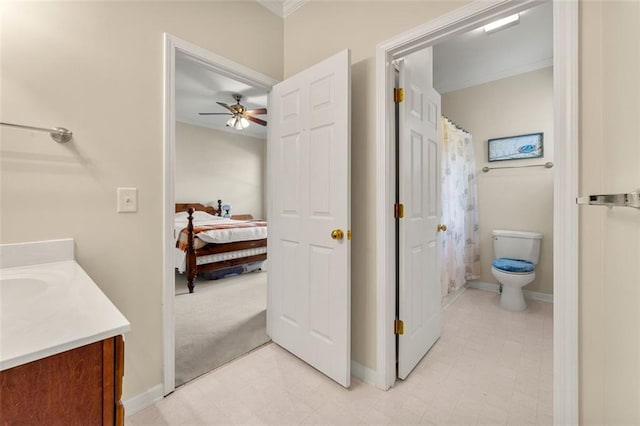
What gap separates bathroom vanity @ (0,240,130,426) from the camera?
521 millimetres

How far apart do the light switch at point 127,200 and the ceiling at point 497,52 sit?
2.79 metres

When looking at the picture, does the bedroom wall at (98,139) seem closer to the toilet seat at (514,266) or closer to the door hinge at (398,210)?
the door hinge at (398,210)

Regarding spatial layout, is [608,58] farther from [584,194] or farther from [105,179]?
[105,179]

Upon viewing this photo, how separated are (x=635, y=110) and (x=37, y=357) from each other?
1.55 meters

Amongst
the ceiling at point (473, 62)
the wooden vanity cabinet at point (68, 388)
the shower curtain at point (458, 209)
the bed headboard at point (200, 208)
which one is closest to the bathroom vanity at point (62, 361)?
the wooden vanity cabinet at point (68, 388)

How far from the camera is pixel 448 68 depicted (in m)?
3.21

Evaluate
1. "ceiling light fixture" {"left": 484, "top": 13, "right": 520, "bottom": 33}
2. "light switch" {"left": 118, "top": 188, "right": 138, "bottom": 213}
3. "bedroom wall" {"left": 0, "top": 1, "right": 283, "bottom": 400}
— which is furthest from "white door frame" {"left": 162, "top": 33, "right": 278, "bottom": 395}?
"ceiling light fixture" {"left": 484, "top": 13, "right": 520, "bottom": 33}

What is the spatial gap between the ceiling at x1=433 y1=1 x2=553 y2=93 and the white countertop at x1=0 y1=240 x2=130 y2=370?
9.96ft

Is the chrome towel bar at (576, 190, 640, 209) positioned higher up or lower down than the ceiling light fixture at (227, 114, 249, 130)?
lower down

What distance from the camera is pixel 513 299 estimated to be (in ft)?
9.17

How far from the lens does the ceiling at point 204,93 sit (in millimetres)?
3319

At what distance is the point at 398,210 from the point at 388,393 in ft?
3.57

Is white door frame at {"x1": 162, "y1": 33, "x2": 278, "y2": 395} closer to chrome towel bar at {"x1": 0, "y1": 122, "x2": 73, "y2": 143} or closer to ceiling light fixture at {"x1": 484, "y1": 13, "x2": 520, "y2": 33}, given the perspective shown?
chrome towel bar at {"x1": 0, "y1": 122, "x2": 73, "y2": 143}

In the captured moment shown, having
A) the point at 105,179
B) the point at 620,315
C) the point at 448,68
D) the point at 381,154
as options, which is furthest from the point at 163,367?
the point at 448,68
